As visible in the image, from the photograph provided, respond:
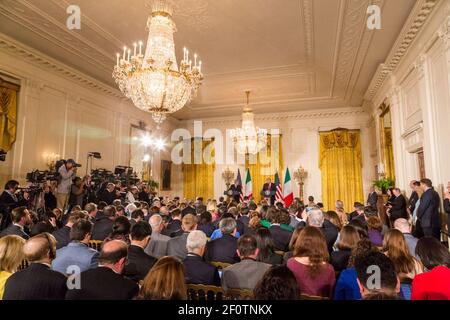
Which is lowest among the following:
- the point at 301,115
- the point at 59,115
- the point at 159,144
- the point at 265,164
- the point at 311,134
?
the point at 265,164

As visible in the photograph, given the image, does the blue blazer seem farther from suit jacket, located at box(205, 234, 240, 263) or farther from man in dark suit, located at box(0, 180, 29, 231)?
man in dark suit, located at box(0, 180, 29, 231)

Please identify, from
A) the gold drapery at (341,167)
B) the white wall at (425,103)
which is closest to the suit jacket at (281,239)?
the white wall at (425,103)

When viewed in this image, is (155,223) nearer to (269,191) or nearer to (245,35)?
(245,35)

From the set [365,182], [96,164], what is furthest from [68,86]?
[365,182]

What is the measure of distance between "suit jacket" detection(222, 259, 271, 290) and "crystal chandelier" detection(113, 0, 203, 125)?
11.2 feet

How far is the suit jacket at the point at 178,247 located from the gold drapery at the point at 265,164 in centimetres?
1078

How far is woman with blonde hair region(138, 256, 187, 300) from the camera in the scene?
1.66 m

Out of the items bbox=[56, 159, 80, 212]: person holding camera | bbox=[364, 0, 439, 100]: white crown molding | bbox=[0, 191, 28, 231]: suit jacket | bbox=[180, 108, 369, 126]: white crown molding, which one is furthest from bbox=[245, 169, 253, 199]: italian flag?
bbox=[0, 191, 28, 231]: suit jacket

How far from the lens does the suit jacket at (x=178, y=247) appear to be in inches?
146

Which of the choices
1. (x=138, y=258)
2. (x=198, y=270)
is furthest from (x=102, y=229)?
(x=198, y=270)

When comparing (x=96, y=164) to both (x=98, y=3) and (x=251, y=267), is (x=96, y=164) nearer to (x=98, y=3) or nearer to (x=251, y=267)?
(x=98, y=3)

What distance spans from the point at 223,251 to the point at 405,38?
6400 millimetres

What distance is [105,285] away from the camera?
6.41ft
